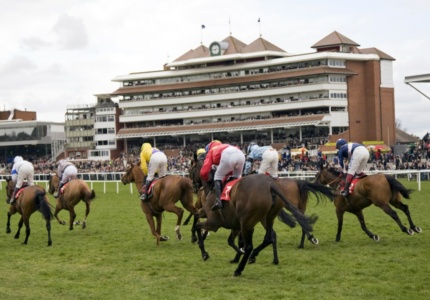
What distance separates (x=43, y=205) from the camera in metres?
14.0

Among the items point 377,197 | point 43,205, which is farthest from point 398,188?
point 43,205

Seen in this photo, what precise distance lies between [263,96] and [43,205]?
209ft

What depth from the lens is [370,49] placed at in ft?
257

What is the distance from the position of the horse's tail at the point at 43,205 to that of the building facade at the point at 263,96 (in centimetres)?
5250

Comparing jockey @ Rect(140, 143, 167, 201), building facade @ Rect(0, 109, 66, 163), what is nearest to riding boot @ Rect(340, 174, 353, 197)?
jockey @ Rect(140, 143, 167, 201)

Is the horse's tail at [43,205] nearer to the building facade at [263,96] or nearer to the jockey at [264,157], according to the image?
the jockey at [264,157]

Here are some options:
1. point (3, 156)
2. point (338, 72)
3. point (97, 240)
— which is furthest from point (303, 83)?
point (97, 240)

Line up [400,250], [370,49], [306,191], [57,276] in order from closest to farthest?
[57,276], [400,250], [306,191], [370,49]

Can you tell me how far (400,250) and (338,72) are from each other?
62.5 metres

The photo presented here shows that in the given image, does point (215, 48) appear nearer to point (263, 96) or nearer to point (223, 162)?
point (263, 96)

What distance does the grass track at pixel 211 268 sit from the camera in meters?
8.55

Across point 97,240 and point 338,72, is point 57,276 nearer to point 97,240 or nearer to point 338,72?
point 97,240

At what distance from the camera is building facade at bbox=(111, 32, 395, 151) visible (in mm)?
72875

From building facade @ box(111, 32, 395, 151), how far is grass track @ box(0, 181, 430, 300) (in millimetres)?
52113
